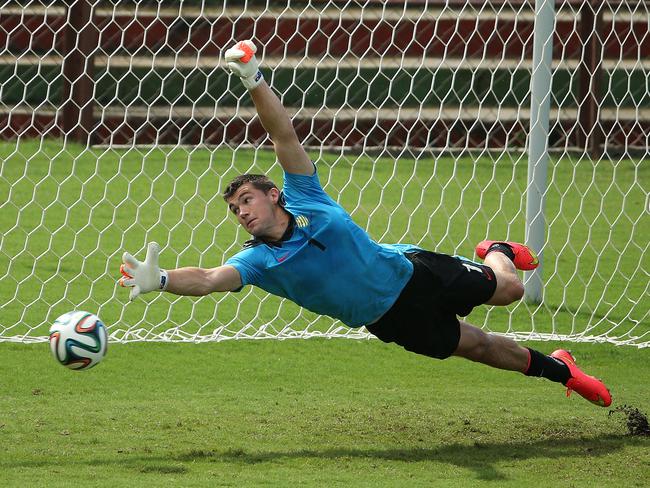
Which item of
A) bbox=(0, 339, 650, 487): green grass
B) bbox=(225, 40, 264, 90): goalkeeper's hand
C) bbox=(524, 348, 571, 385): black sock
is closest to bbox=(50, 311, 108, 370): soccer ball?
bbox=(0, 339, 650, 487): green grass

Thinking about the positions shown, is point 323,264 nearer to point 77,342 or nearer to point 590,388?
point 77,342

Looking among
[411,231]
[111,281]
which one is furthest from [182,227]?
[411,231]

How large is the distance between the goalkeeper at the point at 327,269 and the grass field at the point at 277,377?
0.60 m

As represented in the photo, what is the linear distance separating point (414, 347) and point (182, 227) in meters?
4.74

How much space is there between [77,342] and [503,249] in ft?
8.46

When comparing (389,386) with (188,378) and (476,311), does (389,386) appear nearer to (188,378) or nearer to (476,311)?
(188,378)

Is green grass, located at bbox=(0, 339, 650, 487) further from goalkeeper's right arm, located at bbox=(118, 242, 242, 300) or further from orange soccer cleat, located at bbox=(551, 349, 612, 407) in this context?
goalkeeper's right arm, located at bbox=(118, 242, 242, 300)

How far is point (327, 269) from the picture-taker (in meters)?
5.08

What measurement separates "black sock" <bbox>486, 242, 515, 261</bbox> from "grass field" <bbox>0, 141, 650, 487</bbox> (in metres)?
0.87

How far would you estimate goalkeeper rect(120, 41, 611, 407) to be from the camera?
503cm

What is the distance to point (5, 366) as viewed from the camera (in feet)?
21.5

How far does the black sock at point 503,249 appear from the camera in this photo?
19.7 feet

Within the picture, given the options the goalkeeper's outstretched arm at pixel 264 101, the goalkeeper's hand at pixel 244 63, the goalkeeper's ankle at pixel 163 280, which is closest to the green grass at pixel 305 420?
the goalkeeper's ankle at pixel 163 280

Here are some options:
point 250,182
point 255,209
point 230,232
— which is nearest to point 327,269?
point 255,209
